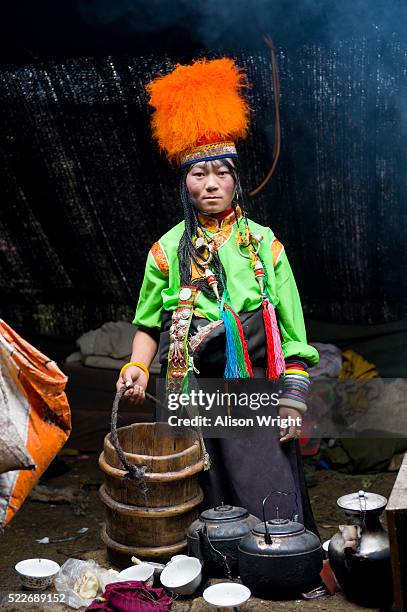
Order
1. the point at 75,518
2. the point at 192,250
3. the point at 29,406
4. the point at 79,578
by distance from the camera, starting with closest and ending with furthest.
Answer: the point at 29,406, the point at 79,578, the point at 192,250, the point at 75,518

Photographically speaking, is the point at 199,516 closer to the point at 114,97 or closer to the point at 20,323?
the point at 114,97

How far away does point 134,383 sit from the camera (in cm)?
434

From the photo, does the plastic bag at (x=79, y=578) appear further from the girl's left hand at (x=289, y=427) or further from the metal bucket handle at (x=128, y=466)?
the girl's left hand at (x=289, y=427)

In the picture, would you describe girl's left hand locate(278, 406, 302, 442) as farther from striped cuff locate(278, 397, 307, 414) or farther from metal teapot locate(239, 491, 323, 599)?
metal teapot locate(239, 491, 323, 599)

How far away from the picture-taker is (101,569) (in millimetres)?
4254

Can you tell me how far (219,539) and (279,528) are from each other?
0.31m

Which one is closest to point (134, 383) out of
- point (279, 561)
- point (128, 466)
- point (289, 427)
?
point (128, 466)

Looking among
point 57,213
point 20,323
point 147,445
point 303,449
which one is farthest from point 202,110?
point 20,323

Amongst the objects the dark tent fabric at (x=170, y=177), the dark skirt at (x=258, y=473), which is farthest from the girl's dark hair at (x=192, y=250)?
the dark tent fabric at (x=170, y=177)

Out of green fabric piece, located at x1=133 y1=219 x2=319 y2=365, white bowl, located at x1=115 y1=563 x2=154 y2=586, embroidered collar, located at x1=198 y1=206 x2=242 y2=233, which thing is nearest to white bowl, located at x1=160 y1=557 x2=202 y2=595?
white bowl, located at x1=115 y1=563 x2=154 y2=586

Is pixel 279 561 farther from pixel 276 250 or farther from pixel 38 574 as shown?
pixel 276 250

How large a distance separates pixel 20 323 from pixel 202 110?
14.7 feet

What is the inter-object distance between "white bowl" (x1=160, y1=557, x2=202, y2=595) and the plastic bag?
303 mm

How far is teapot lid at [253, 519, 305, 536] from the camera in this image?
3.89 metres
